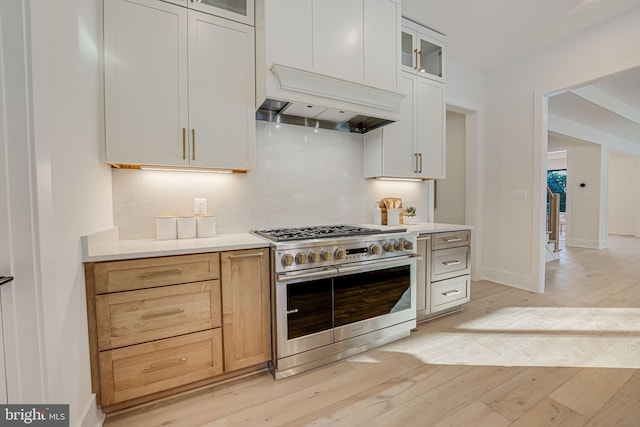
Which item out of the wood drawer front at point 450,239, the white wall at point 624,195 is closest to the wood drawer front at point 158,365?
the wood drawer front at point 450,239

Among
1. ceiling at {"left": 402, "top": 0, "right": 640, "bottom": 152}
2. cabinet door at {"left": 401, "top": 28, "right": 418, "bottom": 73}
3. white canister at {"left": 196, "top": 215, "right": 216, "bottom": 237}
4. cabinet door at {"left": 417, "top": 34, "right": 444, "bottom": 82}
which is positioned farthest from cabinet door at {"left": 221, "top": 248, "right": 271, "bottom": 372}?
ceiling at {"left": 402, "top": 0, "right": 640, "bottom": 152}

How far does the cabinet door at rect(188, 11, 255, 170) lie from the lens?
176cm

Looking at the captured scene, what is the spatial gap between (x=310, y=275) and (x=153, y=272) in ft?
3.01

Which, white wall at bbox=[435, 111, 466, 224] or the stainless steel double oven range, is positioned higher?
white wall at bbox=[435, 111, 466, 224]

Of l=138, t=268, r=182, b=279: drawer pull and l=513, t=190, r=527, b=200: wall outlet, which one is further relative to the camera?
l=513, t=190, r=527, b=200: wall outlet

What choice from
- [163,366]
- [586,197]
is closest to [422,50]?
[163,366]

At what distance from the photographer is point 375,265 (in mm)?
2051

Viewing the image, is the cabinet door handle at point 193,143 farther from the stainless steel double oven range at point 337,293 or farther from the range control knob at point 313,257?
the range control knob at point 313,257

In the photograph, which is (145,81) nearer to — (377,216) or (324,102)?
(324,102)

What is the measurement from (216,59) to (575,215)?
882 cm

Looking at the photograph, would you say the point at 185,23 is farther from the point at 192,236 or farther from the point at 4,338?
the point at 4,338

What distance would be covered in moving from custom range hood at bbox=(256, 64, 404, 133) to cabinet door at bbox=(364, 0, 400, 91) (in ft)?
0.46

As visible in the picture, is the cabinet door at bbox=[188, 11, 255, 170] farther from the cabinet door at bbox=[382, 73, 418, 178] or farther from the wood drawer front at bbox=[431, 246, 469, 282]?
the wood drawer front at bbox=[431, 246, 469, 282]

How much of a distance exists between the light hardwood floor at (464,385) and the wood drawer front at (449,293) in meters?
0.17
